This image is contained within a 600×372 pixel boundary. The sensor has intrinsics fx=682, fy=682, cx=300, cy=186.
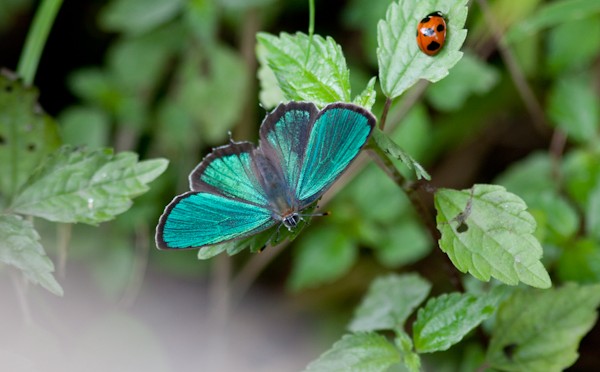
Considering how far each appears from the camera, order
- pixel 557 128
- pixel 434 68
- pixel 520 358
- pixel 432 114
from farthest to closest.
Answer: pixel 432 114 → pixel 557 128 → pixel 520 358 → pixel 434 68

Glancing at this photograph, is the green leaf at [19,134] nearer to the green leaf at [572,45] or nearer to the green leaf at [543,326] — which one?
the green leaf at [543,326]

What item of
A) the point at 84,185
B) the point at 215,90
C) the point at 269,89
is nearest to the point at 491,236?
the point at 269,89

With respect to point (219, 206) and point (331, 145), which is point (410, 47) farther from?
point (219, 206)

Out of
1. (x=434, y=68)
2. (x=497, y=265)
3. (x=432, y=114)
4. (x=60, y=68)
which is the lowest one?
(x=497, y=265)

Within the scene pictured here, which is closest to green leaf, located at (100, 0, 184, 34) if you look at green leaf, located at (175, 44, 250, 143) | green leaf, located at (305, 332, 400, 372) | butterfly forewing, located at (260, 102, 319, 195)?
green leaf, located at (175, 44, 250, 143)

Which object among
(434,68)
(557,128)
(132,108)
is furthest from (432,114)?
(434,68)

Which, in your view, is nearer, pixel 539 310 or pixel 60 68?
pixel 539 310

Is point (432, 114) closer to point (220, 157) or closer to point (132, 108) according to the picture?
point (132, 108)

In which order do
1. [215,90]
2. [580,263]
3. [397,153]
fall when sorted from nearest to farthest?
[397,153] < [580,263] < [215,90]
